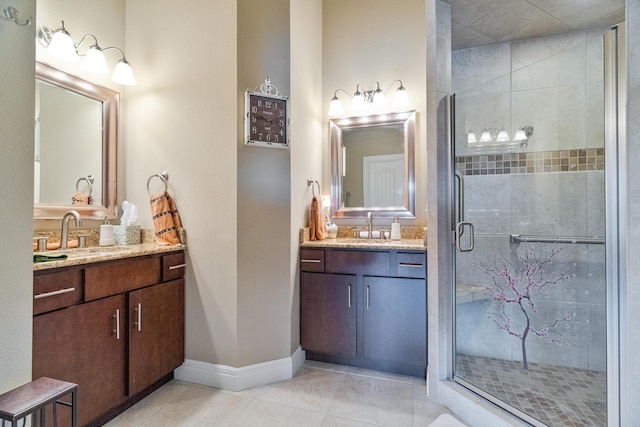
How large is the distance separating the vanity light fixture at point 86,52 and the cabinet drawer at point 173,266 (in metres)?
1.28

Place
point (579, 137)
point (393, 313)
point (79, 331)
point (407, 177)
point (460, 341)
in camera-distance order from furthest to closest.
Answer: point (407, 177)
point (393, 313)
point (460, 341)
point (579, 137)
point (79, 331)

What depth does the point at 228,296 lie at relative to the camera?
6.97 feet

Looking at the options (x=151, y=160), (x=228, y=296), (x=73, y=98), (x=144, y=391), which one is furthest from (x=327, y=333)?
(x=73, y=98)

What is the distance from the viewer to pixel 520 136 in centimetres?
223

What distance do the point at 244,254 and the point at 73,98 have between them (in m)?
1.59

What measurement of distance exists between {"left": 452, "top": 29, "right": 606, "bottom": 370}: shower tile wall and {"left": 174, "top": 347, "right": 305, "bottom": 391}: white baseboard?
1214 millimetres

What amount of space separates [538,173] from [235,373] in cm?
245

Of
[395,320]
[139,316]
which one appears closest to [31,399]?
[139,316]

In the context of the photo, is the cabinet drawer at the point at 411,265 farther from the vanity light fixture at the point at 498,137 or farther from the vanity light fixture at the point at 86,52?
the vanity light fixture at the point at 86,52

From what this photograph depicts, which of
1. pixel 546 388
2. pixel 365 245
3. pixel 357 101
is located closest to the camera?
pixel 546 388

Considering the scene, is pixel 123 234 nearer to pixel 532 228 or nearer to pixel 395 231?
pixel 395 231

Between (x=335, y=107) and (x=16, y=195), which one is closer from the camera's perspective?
(x=16, y=195)

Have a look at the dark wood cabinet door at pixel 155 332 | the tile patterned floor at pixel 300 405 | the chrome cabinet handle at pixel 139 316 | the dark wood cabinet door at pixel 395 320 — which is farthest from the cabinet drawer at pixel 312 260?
the chrome cabinet handle at pixel 139 316

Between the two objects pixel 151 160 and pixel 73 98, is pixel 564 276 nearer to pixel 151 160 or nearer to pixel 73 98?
pixel 151 160
